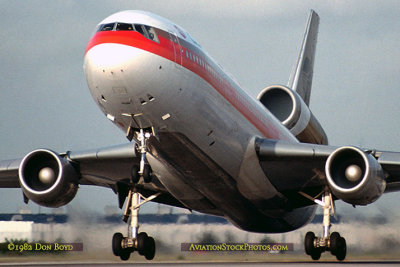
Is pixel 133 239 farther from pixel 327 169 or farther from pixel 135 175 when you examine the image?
pixel 327 169

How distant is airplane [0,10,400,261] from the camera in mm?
18016

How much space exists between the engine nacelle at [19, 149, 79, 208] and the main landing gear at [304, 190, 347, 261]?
23.8 ft

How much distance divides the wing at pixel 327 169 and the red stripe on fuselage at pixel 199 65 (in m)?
1.13

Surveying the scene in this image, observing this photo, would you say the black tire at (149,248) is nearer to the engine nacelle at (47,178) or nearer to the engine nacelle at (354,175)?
the engine nacelle at (47,178)

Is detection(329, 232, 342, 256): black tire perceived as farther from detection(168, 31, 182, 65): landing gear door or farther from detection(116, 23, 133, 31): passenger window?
detection(116, 23, 133, 31): passenger window

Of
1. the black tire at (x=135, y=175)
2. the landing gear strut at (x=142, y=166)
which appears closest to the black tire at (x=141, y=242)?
the landing gear strut at (x=142, y=166)

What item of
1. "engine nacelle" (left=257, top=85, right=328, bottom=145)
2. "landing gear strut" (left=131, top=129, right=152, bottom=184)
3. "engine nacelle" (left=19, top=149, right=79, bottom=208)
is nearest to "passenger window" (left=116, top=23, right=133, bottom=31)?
"landing gear strut" (left=131, top=129, right=152, bottom=184)

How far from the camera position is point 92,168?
24.9 meters

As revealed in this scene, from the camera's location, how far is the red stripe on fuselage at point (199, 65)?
17.8 m

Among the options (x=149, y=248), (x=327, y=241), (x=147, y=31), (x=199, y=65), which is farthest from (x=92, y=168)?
(x=147, y=31)

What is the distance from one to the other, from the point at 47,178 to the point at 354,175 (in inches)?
351

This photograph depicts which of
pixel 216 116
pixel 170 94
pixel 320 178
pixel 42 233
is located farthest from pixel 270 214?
pixel 42 233

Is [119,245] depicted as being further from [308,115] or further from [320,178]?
[308,115]

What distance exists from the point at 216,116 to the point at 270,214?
575cm
